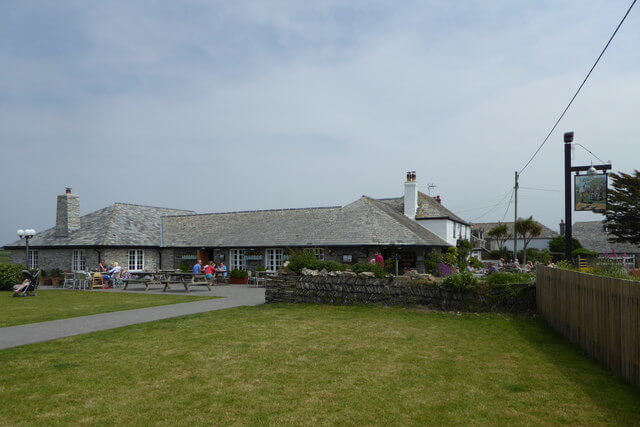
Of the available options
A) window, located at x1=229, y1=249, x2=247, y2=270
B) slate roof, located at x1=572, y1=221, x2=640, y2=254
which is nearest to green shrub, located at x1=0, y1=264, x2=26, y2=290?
window, located at x1=229, y1=249, x2=247, y2=270

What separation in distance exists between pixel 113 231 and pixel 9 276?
6901 mm

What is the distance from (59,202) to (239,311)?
23052 mm

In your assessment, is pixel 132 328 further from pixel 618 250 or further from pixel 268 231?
pixel 618 250

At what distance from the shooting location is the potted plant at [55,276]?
1113 inches

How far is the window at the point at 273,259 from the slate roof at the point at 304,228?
0.67 meters

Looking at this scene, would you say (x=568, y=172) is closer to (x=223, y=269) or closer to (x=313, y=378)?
(x=313, y=378)

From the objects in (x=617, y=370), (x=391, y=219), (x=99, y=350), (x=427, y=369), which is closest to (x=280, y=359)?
(x=427, y=369)

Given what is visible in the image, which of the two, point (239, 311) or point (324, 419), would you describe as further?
point (239, 311)

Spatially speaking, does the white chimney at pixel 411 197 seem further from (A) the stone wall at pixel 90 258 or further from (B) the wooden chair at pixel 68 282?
(B) the wooden chair at pixel 68 282

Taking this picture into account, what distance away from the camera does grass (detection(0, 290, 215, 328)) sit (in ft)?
44.3

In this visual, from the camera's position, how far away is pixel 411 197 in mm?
31609

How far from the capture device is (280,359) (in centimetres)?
802

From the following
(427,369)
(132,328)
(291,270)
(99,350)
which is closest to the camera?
(427,369)

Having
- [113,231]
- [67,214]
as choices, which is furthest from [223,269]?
[67,214]
